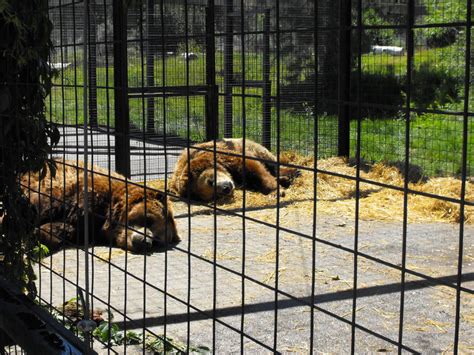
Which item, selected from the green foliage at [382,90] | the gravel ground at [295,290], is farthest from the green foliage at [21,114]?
the green foliage at [382,90]

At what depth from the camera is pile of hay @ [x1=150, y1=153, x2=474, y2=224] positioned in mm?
9188

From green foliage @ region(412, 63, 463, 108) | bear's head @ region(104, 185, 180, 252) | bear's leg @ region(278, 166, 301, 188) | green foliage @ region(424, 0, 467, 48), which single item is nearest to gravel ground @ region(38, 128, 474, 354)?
bear's head @ region(104, 185, 180, 252)

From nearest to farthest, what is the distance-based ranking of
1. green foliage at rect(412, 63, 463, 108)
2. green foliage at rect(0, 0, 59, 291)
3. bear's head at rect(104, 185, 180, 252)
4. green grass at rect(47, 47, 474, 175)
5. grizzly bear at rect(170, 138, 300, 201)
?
green foliage at rect(0, 0, 59, 291)
bear's head at rect(104, 185, 180, 252)
grizzly bear at rect(170, 138, 300, 201)
green grass at rect(47, 47, 474, 175)
green foliage at rect(412, 63, 463, 108)

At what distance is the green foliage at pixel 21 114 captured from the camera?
14.3 feet

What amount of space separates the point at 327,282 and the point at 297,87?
22.6 ft

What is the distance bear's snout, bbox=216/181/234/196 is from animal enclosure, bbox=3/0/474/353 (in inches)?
7.5

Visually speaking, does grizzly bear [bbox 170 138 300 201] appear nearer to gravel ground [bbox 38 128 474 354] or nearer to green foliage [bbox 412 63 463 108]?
gravel ground [bbox 38 128 474 354]

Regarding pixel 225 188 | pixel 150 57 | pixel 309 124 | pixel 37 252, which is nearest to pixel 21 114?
pixel 37 252

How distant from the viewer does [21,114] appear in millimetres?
4559

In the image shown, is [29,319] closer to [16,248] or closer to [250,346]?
[16,248]

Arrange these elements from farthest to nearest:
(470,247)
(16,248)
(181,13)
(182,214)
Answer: (181,13) < (182,214) < (470,247) < (16,248)

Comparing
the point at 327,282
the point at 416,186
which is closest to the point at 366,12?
the point at 416,186

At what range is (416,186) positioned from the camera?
10555 millimetres

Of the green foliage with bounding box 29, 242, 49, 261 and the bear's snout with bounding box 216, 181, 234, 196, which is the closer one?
the green foliage with bounding box 29, 242, 49, 261
